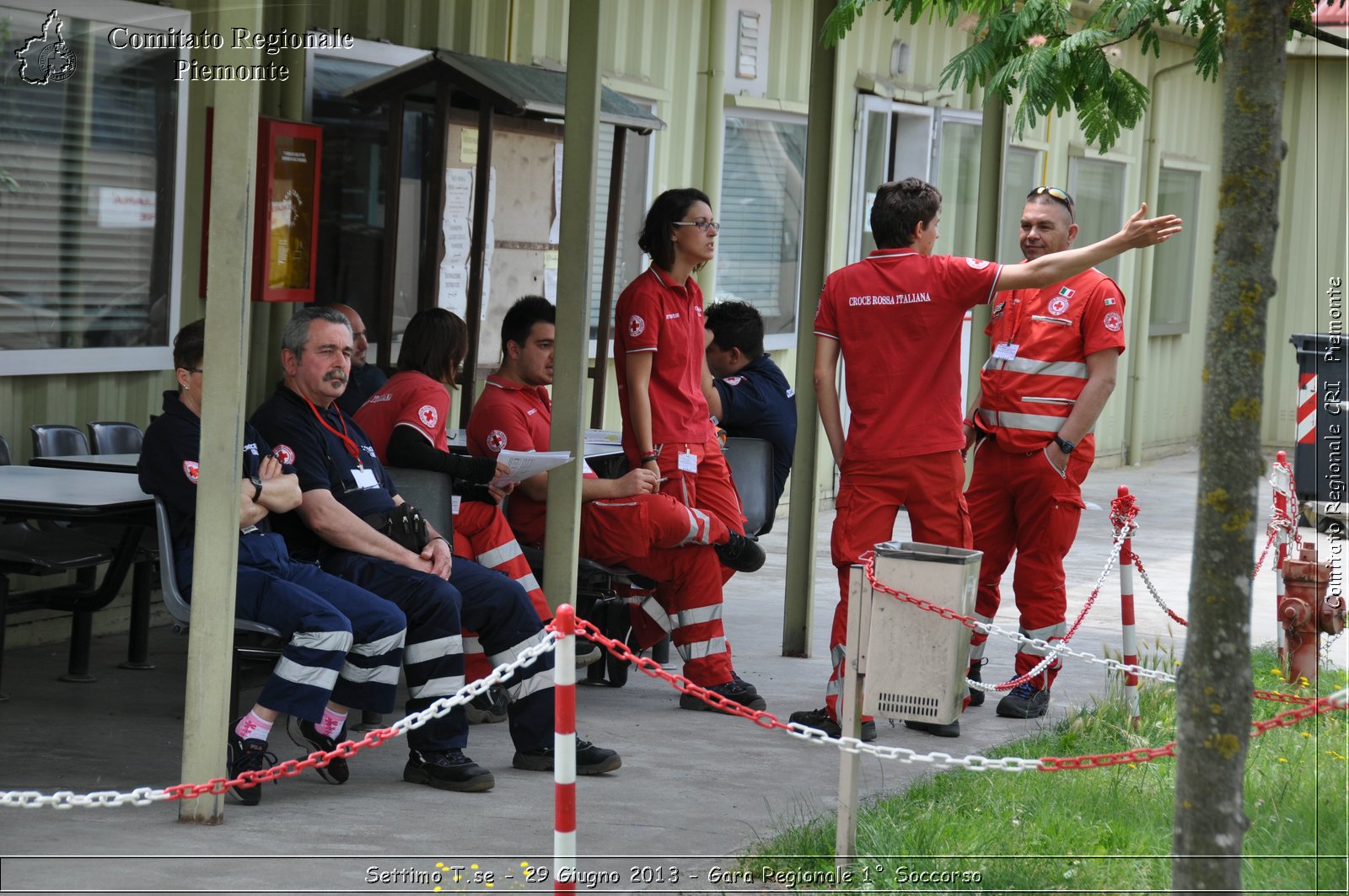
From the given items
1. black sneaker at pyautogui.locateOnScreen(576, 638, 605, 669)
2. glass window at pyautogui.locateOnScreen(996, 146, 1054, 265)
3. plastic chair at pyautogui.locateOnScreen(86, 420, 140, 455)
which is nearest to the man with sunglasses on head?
black sneaker at pyautogui.locateOnScreen(576, 638, 605, 669)

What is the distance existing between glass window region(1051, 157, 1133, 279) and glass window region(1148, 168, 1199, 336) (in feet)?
2.95

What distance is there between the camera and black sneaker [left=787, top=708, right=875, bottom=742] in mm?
6145

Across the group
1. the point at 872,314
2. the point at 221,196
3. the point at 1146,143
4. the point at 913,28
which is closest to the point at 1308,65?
the point at 1146,143

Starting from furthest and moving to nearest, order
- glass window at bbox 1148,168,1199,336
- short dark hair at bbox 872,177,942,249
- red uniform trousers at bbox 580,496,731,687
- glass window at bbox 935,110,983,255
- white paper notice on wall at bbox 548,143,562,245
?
glass window at bbox 1148,168,1199,336 → glass window at bbox 935,110,983,255 → white paper notice on wall at bbox 548,143,562,245 → red uniform trousers at bbox 580,496,731,687 → short dark hair at bbox 872,177,942,249

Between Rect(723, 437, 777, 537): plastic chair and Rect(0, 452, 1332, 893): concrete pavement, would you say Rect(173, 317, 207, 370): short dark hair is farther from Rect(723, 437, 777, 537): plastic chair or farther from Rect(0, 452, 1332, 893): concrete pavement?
Rect(723, 437, 777, 537): plastic chair

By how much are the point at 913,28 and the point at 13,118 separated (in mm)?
8216

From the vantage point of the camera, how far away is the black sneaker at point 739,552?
6.63 meters

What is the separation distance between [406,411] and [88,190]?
2288mm

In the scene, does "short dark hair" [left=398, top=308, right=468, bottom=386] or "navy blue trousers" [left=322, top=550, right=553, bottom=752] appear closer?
"navy blue trousers" [left=322, top=550, right=553, bottom=752]

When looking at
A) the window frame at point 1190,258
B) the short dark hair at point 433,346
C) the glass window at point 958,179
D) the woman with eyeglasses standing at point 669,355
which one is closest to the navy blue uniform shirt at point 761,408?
the woman with eyeglasses standing at point 669,355

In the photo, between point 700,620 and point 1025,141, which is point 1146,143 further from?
point 700,620

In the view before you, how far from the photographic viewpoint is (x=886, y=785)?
5.53 metres

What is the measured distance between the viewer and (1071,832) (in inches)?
186

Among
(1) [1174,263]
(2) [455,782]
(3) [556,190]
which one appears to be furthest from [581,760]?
(1) [1174,263]
